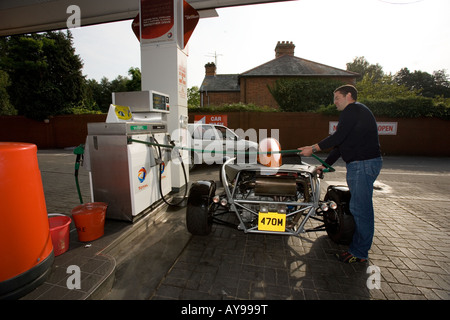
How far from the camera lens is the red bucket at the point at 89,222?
10.00ft

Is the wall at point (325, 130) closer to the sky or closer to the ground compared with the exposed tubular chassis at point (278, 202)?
closer to the sky

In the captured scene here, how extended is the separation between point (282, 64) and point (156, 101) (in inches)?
909

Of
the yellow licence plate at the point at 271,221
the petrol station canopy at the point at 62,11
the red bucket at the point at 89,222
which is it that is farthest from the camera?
the petrol station canopy at the point at 62,11

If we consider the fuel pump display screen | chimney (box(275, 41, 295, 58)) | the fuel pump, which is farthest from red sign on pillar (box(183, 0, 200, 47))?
chimney (box(275, 41, 295, 58))

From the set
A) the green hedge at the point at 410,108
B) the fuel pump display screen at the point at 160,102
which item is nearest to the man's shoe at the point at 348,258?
the fuel pump display screen at the point at 160,102

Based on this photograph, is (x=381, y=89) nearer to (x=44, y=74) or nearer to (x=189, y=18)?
(x=189, y=18)

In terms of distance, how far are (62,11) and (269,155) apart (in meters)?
9.97

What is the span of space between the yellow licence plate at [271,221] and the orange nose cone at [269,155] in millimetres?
683

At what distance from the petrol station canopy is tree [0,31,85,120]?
32.2ft

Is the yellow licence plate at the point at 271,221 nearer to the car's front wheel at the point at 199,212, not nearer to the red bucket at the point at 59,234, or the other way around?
the car's front wheel at the point at 199,212

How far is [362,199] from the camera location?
9.20 feet

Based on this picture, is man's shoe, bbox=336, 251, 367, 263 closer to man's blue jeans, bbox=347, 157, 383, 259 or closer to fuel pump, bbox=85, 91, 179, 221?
man's blue jeans, bbox=347, 157, 383, 259

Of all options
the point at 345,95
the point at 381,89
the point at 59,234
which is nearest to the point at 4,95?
the point at 59,234
